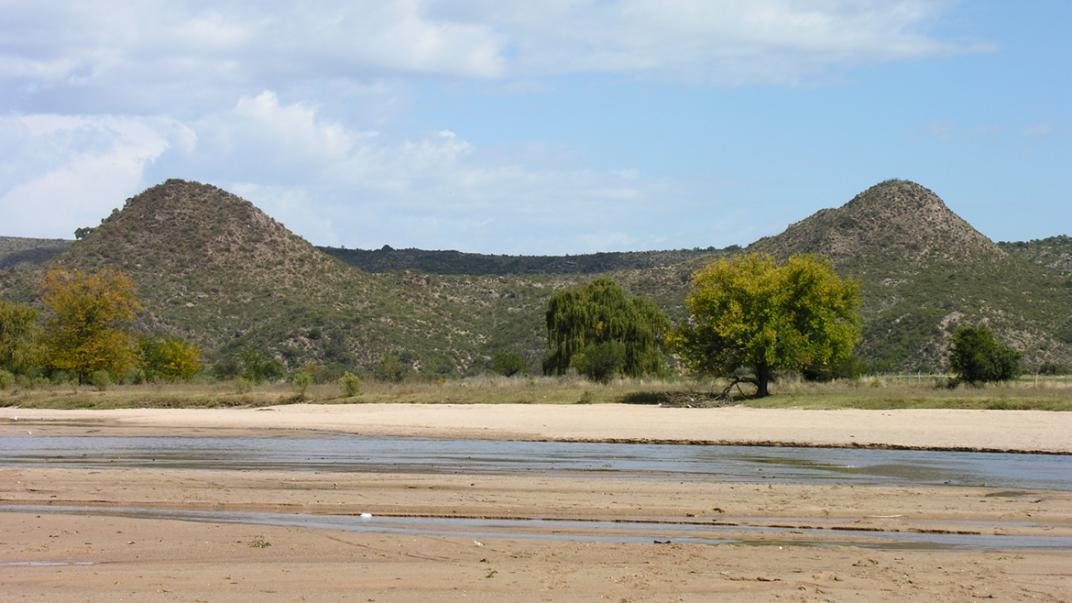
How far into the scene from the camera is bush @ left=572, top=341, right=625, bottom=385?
208 ft

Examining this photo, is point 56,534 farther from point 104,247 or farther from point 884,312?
point 104,247

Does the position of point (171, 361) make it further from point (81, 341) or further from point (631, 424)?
point (631, 424)

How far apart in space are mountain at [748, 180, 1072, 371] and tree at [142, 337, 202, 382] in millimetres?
43112

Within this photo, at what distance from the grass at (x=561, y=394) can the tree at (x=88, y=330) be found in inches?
246

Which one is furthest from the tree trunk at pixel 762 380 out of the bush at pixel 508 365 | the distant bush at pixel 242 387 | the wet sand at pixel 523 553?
the wet sand at pixel 523 553

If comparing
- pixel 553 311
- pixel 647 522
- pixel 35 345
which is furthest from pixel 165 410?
pixel 647 522

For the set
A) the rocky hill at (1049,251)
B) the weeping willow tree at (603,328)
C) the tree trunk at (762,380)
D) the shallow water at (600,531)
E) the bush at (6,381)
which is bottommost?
the bush at (6,381)

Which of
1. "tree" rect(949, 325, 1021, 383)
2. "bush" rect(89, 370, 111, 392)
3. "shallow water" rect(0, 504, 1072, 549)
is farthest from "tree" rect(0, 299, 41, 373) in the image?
"shallow water" rect(0, 504, 1072, 549)

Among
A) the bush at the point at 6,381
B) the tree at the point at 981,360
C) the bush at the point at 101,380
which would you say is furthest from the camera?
the bush at the point at 101,380

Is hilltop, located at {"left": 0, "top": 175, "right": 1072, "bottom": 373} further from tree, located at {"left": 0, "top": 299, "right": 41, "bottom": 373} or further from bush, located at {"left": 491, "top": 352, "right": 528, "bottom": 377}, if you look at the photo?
tree, located at {"left": 0, "top": 299, "right": 41, "bottom": 373}

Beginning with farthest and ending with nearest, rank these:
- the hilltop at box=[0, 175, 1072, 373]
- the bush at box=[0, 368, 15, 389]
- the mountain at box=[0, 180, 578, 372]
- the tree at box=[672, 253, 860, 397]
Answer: the mountain at box=[0, 180, 578, 372] → the hilltop at box=[0, 175, 1072, 373] → the bush at box=[0, 368, 15, 389] → the tree at box=[672, 253, 860, 397]

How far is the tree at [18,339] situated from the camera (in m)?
67.6

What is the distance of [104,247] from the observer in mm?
99438

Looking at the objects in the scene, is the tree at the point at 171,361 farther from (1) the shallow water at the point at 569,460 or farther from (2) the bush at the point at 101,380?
(1) the shallow water at the point at 569,460
